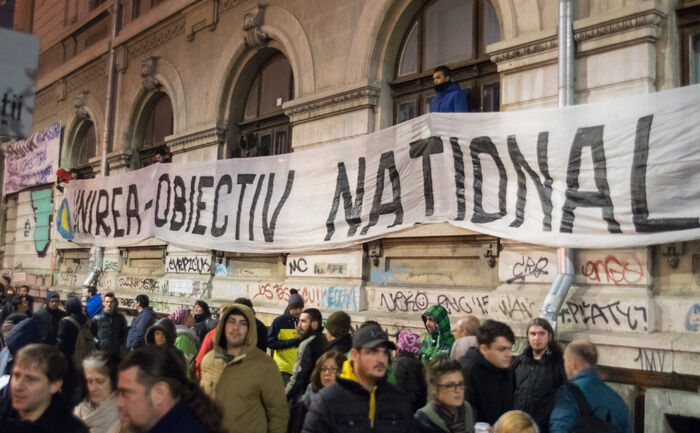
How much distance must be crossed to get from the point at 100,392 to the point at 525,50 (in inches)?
231

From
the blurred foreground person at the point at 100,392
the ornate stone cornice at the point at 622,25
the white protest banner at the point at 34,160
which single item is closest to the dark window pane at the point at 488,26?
the ornate stone cornice at the point at 622,25

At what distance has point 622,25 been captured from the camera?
6.76 m

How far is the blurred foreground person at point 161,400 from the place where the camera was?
267 cm

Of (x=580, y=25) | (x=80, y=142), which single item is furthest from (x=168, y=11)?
(x=580, y=25)

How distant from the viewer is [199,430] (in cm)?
265

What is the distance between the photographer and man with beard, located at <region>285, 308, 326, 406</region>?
18.6 feet

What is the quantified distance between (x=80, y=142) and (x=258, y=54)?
372 inches

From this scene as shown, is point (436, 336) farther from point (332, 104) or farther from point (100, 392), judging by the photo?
point (332, 104)

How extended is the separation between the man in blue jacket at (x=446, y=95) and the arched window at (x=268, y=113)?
3.79m

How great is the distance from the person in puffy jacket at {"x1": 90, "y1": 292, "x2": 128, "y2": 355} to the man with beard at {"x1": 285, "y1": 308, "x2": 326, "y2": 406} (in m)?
4.06

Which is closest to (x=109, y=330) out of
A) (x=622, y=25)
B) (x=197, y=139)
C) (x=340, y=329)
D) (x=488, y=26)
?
(x=340, y=329)

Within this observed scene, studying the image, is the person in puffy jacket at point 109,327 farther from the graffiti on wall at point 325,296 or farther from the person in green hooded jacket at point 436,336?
the person in green hooded jacket at point 436,336

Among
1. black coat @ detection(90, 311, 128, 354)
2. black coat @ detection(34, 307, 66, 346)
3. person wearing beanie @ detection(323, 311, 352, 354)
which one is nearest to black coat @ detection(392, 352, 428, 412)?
person wearing beanie @ detection(323, 311, 352, 354)

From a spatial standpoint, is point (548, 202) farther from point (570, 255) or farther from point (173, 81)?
point (173, 81)
